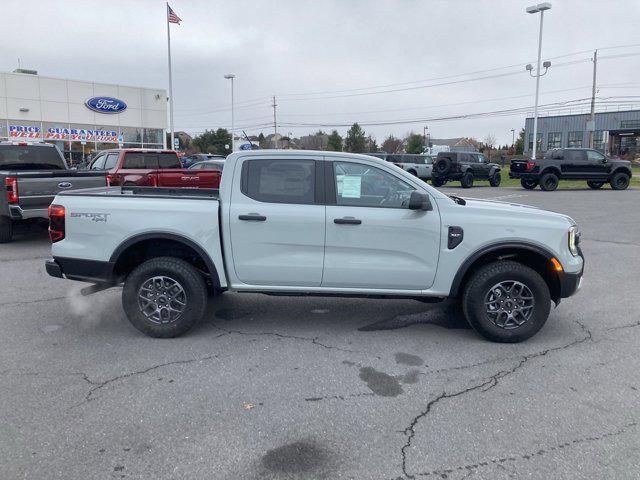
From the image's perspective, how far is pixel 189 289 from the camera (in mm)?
4922

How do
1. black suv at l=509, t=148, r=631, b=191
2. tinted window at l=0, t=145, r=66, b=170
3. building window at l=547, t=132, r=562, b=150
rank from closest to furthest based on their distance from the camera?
tinted window at l=0, t=145, r=66, b=170
black suv at l=509, t=148, r=631, b=191
building window at l=547, t=132, r=562, b=150

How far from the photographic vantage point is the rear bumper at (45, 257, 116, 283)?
16.3 ft

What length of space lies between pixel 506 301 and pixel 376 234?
1381 mm

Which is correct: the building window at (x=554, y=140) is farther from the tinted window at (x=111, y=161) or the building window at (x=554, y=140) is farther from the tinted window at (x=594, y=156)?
the tinted window at (x=111, y=161)

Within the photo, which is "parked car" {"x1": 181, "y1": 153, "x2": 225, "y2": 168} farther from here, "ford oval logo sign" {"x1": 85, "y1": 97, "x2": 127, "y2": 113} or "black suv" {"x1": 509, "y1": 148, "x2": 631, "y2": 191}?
"black suv" {"x1": 509, "y1": 148, "x2": 631, "y2": 191}

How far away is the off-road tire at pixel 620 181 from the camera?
25.3 m

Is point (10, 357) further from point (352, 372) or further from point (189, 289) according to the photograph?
point (352, 372)

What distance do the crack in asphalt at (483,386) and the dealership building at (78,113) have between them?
3072 cm

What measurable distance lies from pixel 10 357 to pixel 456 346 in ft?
13.1

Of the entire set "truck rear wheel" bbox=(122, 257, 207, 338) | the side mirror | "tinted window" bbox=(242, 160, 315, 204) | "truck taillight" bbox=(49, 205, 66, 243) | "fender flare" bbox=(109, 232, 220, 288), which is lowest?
"truck rear wheel" bbox=(122, 257, 207, 338)

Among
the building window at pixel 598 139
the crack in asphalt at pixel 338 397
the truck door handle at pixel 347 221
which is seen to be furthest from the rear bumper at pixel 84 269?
the building window at pixel 598 139

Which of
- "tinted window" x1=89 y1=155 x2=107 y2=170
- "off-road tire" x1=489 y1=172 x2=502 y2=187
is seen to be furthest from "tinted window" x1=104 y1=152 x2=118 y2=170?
"off-road tire" x1=489 y1=172 x2=502 y2=187

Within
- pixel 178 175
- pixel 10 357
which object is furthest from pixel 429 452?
pixel 178 175

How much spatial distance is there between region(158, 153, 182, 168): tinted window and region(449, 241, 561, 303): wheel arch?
1036 centimetres
